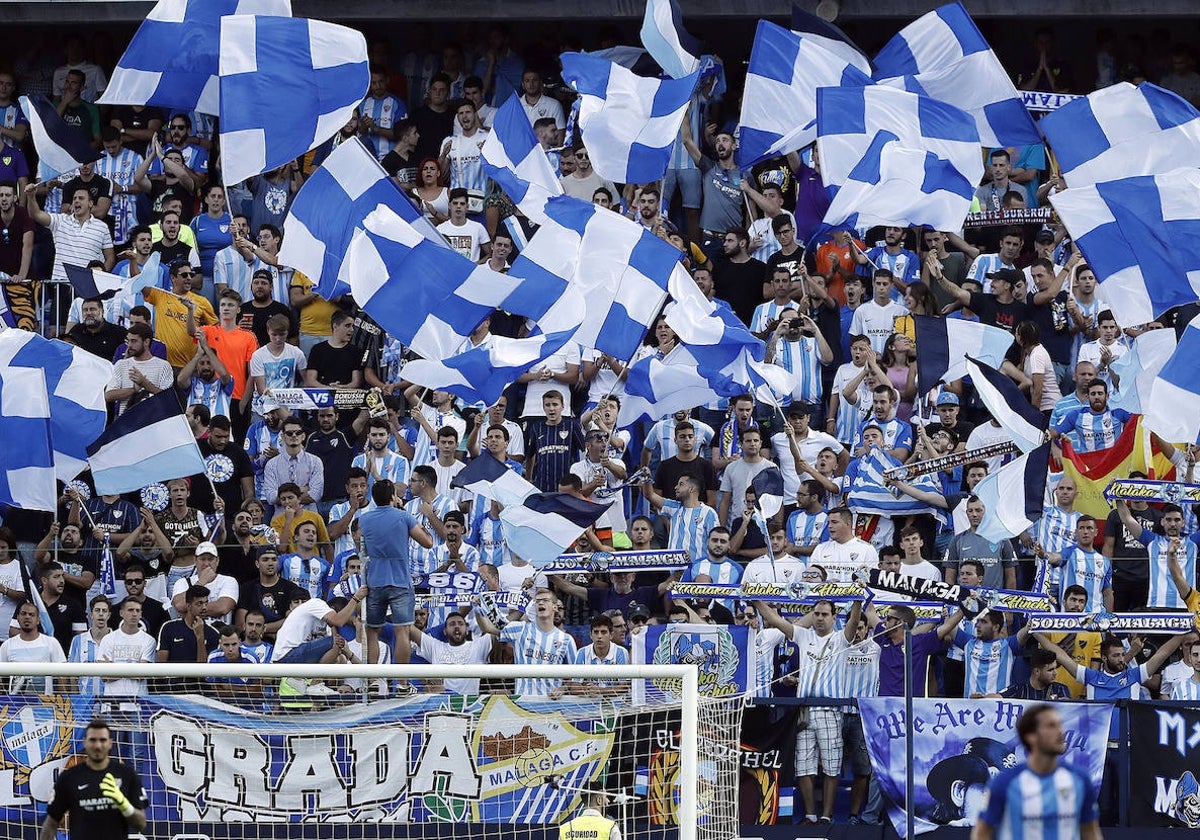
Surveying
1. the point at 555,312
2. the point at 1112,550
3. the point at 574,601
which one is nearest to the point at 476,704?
the point at 574,601

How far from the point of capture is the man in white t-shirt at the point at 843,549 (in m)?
15.7

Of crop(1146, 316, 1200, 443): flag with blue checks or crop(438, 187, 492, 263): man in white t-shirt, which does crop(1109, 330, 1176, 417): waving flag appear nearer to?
crop(1146, 316, 1200, 443): flag with blue checks

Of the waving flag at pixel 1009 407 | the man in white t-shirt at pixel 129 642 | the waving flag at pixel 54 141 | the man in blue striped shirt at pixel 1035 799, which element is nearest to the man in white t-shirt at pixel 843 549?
the waving flag at pixel 1009 407

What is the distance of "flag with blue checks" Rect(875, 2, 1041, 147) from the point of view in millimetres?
18219

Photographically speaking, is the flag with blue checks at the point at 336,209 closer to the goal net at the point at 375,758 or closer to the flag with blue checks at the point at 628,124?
the flag with blue checks at the point at 628,124

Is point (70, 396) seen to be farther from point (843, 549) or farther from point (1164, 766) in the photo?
point (1164, 766)

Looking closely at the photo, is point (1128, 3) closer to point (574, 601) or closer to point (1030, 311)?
point (1030, 311)

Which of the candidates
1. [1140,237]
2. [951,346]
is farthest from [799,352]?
[1140,237]

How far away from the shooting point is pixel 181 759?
46.9ft

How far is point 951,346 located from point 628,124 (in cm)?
334

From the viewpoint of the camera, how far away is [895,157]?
1661cm

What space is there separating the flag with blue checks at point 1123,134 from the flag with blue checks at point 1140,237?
0.98 m

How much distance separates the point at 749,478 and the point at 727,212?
4.29 meters

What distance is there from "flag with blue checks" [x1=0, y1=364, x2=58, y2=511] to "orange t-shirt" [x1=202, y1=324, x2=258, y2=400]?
8.37 feet
